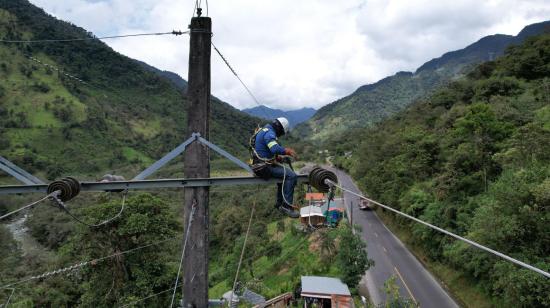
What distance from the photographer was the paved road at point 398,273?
888 inches

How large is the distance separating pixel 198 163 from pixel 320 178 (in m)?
1.58

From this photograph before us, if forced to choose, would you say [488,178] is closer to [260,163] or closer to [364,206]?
[260,163]

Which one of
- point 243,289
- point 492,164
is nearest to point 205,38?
point 243,289

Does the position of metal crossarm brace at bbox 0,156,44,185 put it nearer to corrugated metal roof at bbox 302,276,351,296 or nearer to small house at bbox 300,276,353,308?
small house at bbox 300,276,353,308

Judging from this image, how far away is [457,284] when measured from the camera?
74.3ft

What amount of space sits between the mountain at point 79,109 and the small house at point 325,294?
6260 centimetres

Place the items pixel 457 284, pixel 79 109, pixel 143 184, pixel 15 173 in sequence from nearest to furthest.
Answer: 1. pixel 15 173
2. pixel 143 184
3. pixel 457 284
4. pixel 79 109

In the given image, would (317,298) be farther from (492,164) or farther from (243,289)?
(492,164)

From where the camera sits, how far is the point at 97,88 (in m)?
124

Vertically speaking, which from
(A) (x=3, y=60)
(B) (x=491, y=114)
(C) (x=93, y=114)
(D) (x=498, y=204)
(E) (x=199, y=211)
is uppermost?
(A) (x=3, y=60)

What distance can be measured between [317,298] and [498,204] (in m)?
11.2

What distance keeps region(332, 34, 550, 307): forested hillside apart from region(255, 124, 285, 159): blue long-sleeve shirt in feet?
44.9

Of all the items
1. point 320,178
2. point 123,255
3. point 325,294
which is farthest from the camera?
point 123,255

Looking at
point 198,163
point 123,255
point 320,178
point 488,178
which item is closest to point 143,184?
point 198,163
